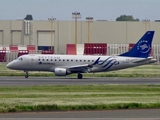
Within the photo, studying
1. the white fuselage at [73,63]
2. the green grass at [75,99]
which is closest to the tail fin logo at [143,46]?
the white fuselage at [73,63]

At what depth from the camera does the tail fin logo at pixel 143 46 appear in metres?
51.1

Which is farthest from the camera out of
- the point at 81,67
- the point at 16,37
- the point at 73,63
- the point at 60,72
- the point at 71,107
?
the point at 16,37

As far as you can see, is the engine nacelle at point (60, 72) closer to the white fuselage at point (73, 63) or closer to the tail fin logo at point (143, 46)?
the white fuselage at point (73, 63)

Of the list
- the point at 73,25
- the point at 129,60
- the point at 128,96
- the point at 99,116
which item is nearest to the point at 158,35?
the point at 73,25

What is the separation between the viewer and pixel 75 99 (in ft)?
85.6

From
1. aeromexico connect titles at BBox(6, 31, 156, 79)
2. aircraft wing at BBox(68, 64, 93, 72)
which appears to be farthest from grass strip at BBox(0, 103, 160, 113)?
aircraft wing at BBox(68, 64, 93, 72)

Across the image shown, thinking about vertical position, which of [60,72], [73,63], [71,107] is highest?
[73,63]

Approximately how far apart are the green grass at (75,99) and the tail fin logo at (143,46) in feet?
58.3

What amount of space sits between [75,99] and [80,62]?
82.4ft

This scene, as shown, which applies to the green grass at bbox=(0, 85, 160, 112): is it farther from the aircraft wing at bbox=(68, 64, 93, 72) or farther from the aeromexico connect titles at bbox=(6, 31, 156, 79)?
the aeromexico connect titles at bbox=(6, 31, 156, 79)

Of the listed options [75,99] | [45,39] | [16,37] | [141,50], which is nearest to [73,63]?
[141,50]

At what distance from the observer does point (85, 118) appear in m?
19.5

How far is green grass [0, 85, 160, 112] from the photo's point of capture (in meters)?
22.9

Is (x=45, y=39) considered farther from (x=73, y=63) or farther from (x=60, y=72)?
(x=60, y=72)
